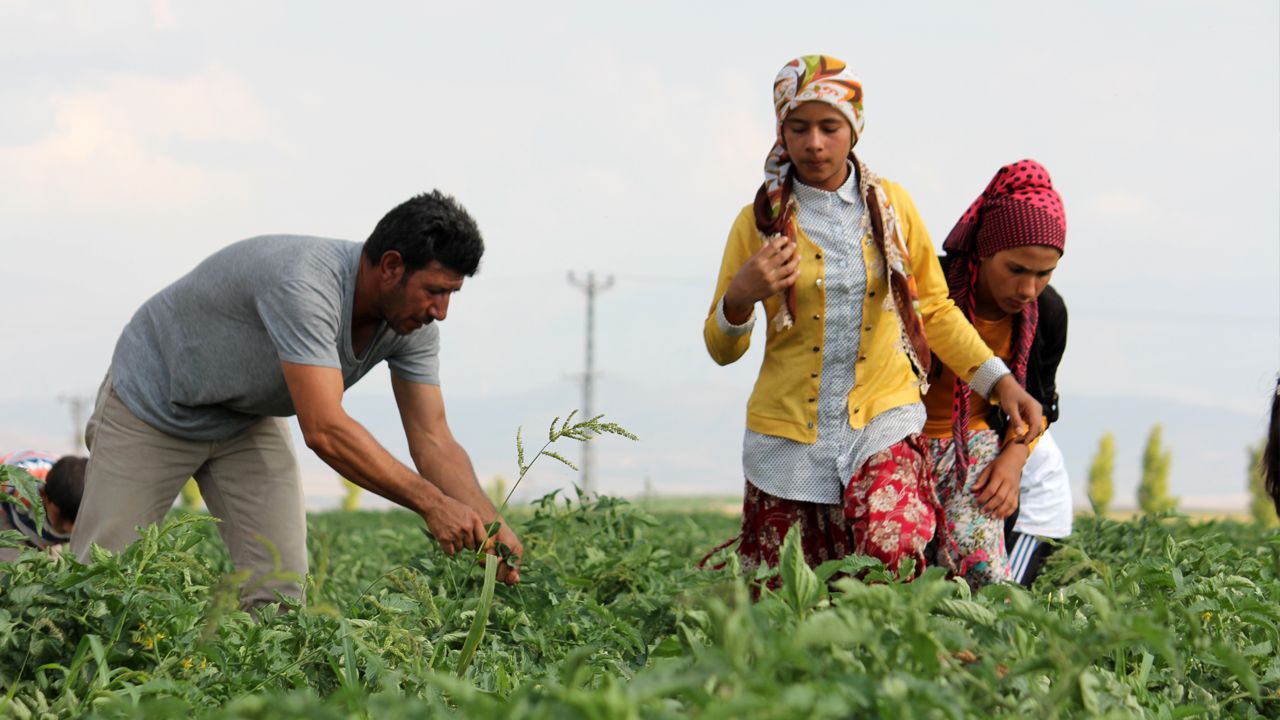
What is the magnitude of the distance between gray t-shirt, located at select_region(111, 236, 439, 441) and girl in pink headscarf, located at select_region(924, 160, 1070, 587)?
1889mm

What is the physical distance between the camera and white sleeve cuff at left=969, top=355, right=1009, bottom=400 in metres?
4.11

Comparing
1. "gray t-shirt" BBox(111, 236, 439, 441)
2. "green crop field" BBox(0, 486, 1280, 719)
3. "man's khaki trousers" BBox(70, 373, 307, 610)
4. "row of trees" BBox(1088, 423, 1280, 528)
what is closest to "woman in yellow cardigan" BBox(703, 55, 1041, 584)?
"green crop field" BBox(0, 486, 1280, 719)

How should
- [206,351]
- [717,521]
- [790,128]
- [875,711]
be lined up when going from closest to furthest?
1. [875,711]
2. [790,128]
3. [206,351]
4. [717,521]

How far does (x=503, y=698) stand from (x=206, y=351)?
2.66 metres

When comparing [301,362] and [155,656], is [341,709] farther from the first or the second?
[301,362]

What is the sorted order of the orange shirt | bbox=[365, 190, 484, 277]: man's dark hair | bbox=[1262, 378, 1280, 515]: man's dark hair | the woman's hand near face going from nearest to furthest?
1. the woman's hand near face
2. bbox=[1262, 378, 1280, 515]: man's dark hair
3. bbox=[365, 190, 484, 277]: man's dark hair
4. the orange shirt

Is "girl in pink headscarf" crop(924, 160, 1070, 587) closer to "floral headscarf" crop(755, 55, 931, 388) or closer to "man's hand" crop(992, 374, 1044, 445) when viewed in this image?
"man's hand" crop(992, 374, 1044, 445)

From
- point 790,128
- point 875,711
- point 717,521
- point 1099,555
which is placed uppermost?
point 790,128

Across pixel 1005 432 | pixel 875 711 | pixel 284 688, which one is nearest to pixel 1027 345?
pixel 1005 432

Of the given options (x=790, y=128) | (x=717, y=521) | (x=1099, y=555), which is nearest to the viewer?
(x=790, y=128)

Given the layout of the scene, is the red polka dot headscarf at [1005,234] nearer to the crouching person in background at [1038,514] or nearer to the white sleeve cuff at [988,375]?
the white sleeve cuff at [988,375]

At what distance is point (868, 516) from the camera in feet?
12.6

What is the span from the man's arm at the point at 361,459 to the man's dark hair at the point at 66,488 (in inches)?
85.6

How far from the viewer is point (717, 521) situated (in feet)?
43.2
